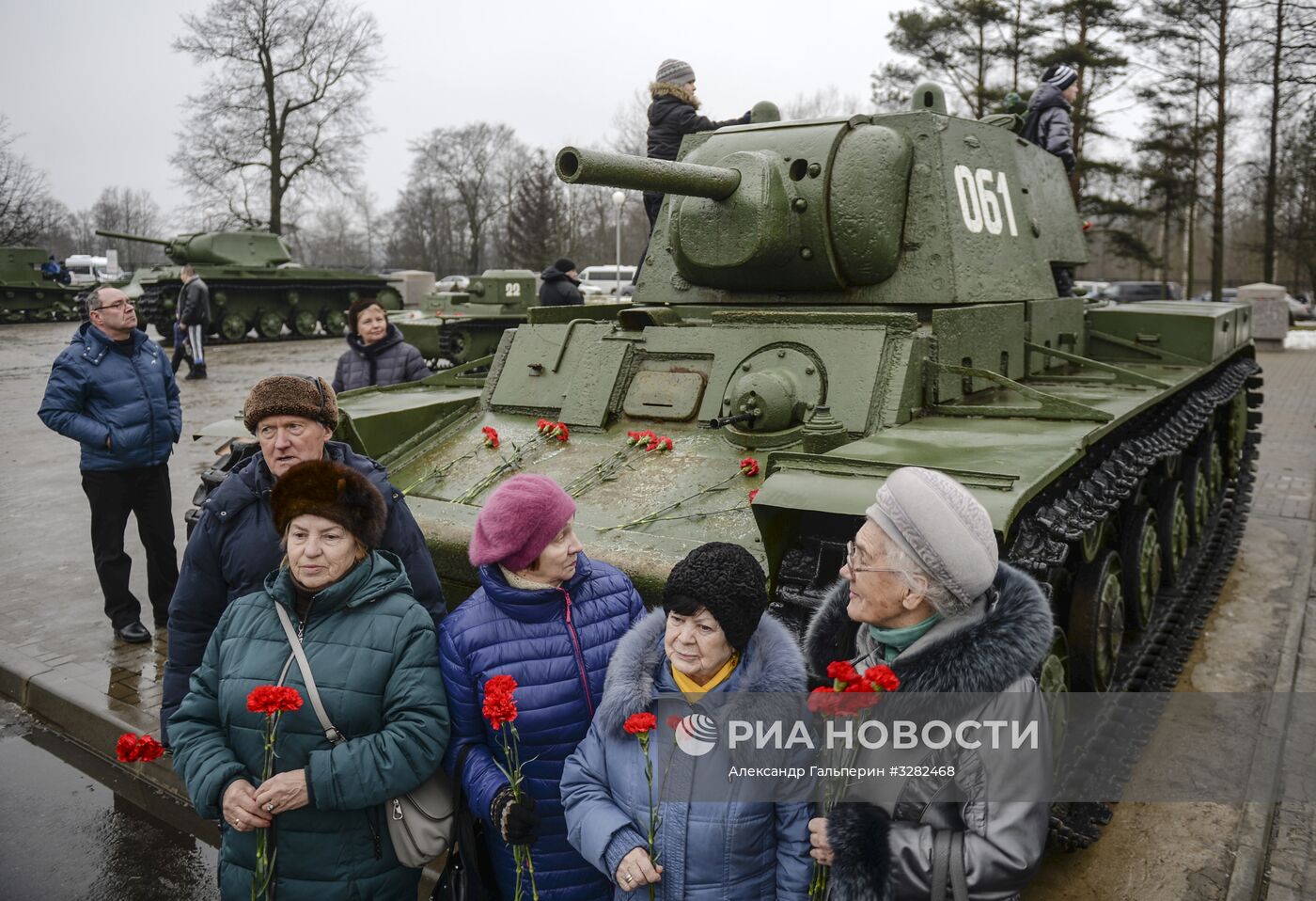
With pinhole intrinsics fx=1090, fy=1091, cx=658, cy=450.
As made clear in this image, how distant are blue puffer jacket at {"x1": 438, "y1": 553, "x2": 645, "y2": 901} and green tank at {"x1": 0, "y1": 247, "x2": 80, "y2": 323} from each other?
32.5 metres

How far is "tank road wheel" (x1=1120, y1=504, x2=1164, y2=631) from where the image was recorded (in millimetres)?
5996

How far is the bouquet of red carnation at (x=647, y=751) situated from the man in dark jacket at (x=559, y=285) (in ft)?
33.0

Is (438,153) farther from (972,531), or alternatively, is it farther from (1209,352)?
(972,531)

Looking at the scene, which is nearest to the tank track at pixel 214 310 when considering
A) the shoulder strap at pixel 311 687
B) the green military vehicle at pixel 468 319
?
the green military vehicle at pixel 468 319

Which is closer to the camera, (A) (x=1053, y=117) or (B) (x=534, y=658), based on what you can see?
(B) (x=534, y=658)

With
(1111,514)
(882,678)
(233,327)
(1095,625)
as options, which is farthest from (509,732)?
(233,327)

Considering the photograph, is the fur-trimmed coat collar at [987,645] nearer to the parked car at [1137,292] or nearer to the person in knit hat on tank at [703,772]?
the person in knit hat on tank at [703,772]

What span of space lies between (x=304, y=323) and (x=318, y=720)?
26680mm

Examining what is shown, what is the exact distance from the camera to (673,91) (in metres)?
7.05

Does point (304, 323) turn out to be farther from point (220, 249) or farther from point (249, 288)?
point (220, 249)

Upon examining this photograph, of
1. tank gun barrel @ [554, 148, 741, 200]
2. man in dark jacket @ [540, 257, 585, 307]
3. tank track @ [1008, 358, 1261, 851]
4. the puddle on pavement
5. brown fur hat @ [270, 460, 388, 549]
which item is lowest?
the puddle on pavement

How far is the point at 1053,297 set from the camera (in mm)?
7066

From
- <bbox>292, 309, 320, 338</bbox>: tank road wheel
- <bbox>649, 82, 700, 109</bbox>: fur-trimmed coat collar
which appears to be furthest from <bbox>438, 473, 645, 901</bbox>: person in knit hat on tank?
<bbox>292, 309, 320, 338</bbox>: tank road wheel

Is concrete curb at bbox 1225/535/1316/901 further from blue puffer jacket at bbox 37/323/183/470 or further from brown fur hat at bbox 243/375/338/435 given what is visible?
blue puffer jacket at bbox 37/323/183/470
